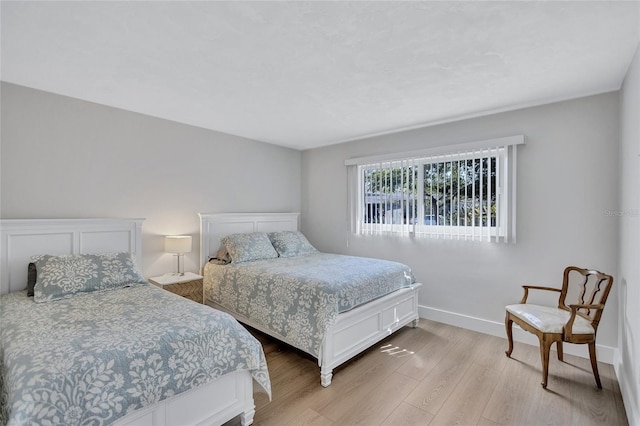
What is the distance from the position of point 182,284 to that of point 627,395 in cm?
376

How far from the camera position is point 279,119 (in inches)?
138

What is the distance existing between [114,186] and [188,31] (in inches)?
81.8

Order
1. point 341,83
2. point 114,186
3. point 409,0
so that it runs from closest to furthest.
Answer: point 409,0 → point 341,83 → point 114,186

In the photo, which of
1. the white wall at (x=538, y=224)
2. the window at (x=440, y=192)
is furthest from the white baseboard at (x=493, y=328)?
the window at (x=440, y=192)

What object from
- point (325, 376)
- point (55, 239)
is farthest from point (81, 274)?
point (325, 376)

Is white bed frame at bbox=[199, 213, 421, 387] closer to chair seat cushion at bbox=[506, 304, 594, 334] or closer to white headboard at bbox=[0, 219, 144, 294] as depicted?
white headboard at bbox=[0, 219, 144, 294]

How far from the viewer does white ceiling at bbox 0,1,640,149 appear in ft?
5.36

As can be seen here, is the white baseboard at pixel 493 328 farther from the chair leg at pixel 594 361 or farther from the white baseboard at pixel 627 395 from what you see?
the chair leg at pixel 594 361

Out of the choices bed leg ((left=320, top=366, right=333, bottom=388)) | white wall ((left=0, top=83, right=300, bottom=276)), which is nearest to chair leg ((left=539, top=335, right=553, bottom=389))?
bed leg ((left=320, top=366, right=333, bottom=388))

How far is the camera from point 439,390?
2328mm

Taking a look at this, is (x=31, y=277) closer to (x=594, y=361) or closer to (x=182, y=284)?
(x=182, y=284)

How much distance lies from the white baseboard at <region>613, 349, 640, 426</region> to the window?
129 centimetres

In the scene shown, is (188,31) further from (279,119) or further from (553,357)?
(553,357)

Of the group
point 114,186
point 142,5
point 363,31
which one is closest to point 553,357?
point 363,31
